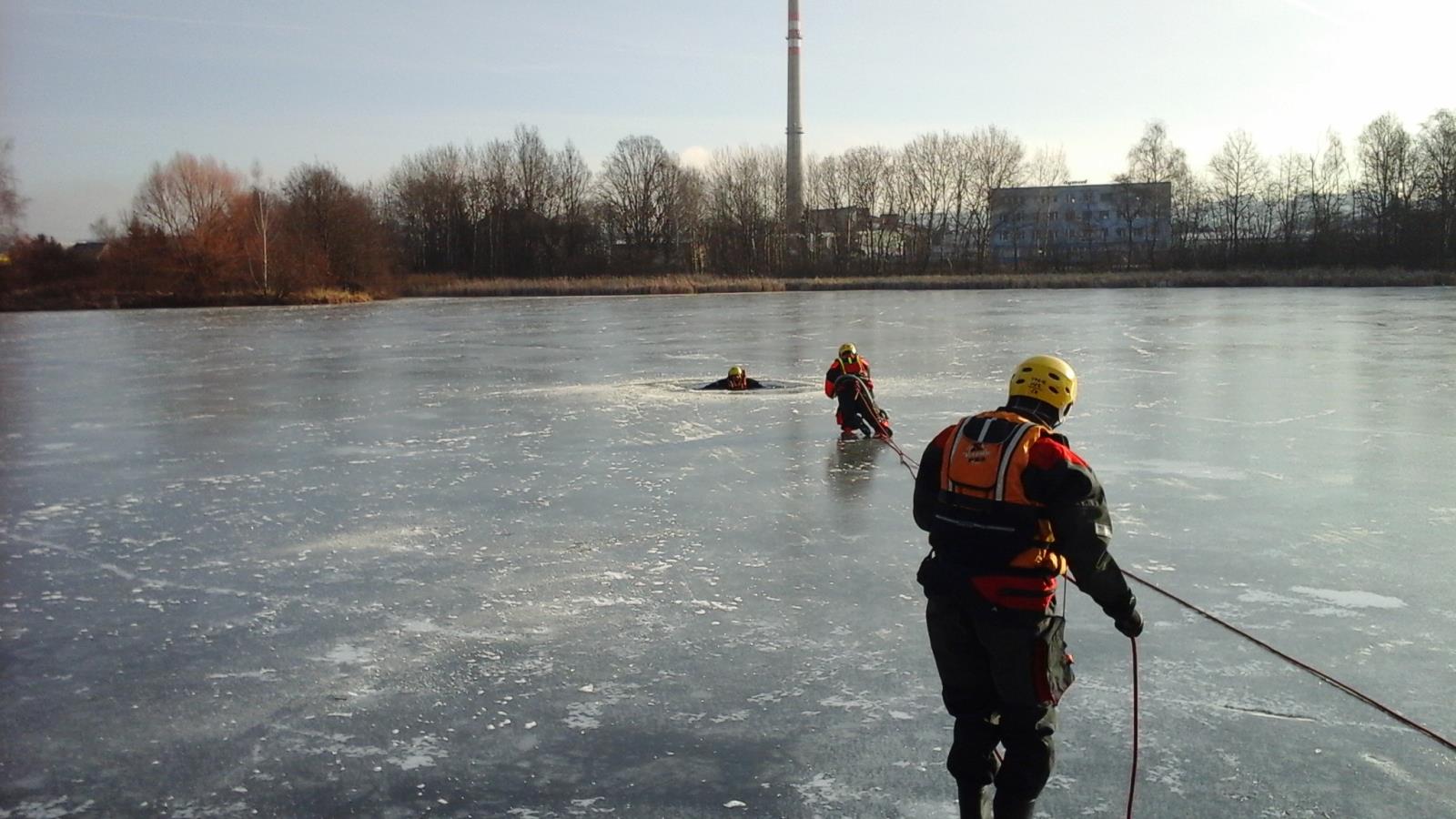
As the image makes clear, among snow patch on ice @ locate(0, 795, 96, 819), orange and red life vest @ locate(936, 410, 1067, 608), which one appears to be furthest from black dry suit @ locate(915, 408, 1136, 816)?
snow patch on ice @ locate(0, 795, 96, 819)

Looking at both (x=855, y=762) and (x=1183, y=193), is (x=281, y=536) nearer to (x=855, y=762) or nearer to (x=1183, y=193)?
(x=855, y=762)

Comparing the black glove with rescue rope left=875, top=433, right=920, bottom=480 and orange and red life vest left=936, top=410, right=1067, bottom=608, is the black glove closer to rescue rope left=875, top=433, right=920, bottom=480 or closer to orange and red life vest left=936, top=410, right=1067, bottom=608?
orange and red life vest left=936, top=410, right=1067, bottom=608

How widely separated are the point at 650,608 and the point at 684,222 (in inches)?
2807

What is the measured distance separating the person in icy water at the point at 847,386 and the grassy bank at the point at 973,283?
3879 centimetres

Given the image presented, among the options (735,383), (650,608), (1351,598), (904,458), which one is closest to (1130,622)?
(650,608)

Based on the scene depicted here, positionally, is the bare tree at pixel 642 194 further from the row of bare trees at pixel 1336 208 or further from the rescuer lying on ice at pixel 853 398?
the rescuer lying on ice at pixel 853 398

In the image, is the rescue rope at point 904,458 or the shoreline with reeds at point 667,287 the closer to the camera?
the rescue rope at point 904,458

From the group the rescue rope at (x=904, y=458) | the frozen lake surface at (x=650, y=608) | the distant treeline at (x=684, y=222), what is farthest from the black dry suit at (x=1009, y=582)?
the distant treeline at (x=684, y=222)

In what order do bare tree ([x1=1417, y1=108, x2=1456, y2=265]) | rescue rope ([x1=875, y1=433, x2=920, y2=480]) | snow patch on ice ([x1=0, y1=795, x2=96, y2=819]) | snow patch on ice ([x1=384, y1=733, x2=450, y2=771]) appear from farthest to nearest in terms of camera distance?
bare tree ([x1=1417, y1=108, x2=1456, y2=265])
rescue rope ([x1=875, y1=433, x2=920, y2=480])
snow patch on ice ([x1=384, y1=733, x2=450, y2=771])
snow patch on ice ([x1=0, y1=795, x2=96, y2=819])

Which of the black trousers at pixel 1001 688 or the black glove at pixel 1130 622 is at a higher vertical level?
the black glove at pixel 1130 622

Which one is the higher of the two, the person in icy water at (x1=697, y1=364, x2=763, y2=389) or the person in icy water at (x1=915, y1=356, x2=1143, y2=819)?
the person in icy water at (x1=915, y1=356, x2=1143, y2=819)

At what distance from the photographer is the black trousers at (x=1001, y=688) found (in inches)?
118

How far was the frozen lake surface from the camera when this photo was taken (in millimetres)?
3539

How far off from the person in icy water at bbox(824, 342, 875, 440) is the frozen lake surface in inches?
13.0
